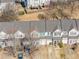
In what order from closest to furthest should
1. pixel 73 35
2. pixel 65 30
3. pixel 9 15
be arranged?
pixel 73 35
pixel 65 30
pixel 9 15

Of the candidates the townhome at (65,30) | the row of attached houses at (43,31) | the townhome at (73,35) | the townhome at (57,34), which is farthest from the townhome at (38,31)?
the townhome at (73,35)

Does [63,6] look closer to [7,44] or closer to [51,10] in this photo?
[51,10]

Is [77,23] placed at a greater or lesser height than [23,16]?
greater

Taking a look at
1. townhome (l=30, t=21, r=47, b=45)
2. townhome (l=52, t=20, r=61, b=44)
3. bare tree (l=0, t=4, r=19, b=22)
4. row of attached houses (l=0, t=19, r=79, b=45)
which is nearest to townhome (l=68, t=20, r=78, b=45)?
row of attached houses (l=0, t=19, r=79, b=45)

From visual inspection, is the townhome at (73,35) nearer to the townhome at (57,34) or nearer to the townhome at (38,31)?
the townhome at (57,34)

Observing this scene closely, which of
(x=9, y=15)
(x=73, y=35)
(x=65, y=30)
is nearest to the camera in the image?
(x=73, y=35)

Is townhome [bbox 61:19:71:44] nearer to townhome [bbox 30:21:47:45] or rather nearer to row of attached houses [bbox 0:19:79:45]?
row of attached houses [bbox 0:19:79:45]

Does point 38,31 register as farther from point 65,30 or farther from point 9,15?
point 9,15

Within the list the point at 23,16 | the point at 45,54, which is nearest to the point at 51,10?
the point at 23,16

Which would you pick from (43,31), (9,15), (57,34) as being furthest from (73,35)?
(9,15)
